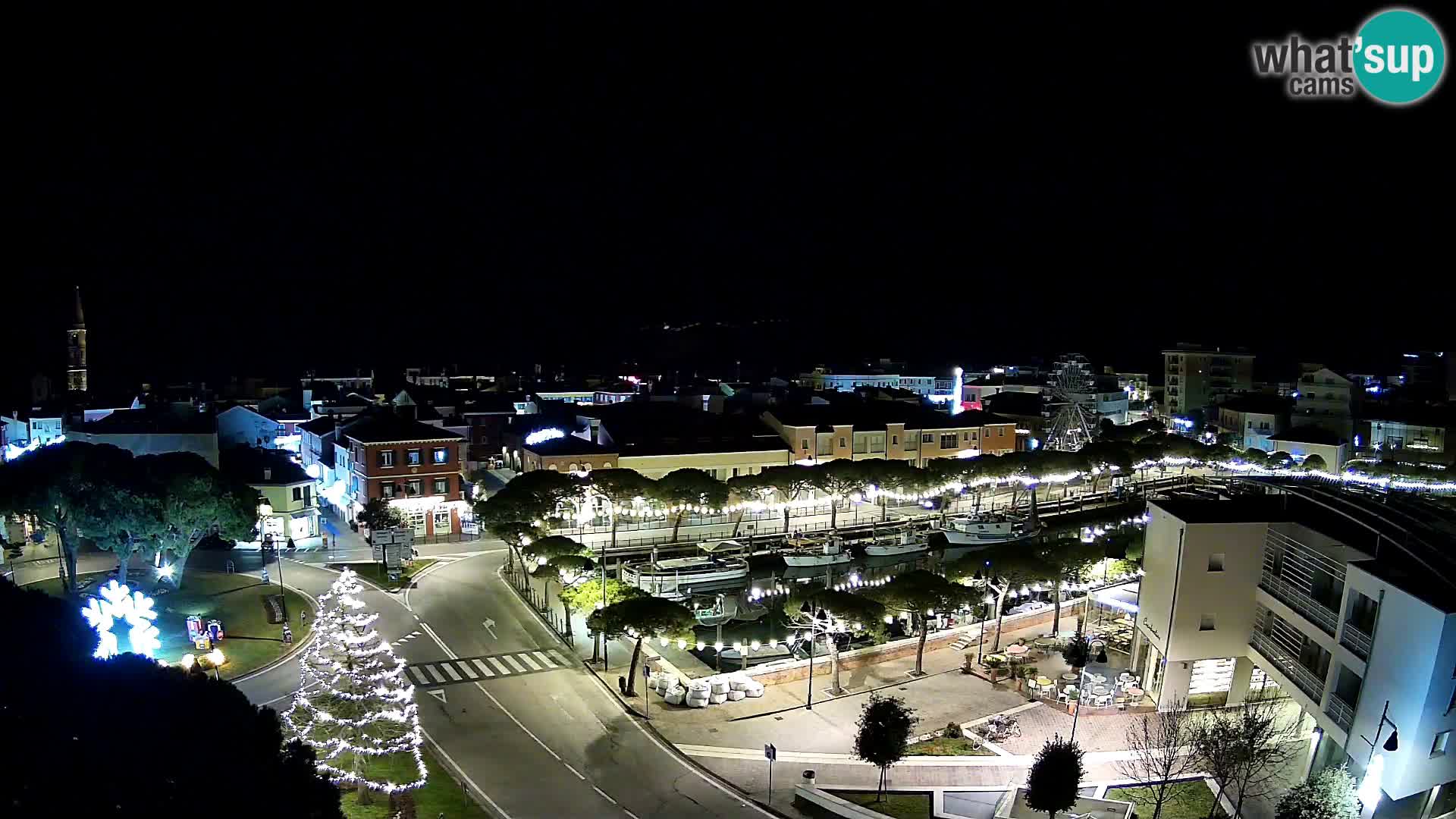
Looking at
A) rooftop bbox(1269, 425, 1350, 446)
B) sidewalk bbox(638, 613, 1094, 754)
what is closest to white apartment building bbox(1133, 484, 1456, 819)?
sidewalk bbox(638, 613, 1094, 754)

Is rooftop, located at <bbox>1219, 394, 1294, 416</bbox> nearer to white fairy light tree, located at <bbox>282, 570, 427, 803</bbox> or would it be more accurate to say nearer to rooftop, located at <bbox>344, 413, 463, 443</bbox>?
rooftop, located at <bbox>344, 413, 463, 443</bbox>

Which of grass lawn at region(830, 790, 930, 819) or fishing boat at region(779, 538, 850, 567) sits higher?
grass lawn at region(830, 790, 930, 819)

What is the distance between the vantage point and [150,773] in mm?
11211

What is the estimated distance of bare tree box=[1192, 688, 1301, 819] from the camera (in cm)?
1614

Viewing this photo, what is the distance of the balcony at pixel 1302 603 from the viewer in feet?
60.3

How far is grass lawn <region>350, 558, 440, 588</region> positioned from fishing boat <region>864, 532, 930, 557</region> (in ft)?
67.0

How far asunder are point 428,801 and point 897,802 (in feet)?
30.5

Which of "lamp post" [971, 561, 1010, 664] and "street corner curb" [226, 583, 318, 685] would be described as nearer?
"street corner curb" [226, 583, 318, 685]

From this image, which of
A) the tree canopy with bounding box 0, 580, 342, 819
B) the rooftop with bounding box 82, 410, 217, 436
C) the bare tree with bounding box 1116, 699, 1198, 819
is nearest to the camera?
the tree canopy with bounding box 0, 580, 342, 819

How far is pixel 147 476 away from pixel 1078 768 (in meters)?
30.4

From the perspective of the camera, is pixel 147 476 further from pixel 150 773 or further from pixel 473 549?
pixel 150 773

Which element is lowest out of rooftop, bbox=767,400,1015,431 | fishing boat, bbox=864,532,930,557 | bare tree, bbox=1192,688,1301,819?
fishing boat, bbox=864,532,930,557

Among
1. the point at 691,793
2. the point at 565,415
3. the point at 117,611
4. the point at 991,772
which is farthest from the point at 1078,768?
the point at 565,415

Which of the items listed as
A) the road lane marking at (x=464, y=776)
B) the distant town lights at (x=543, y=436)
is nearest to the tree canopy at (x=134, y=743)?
the road lane marking at (x=464, y=776)
